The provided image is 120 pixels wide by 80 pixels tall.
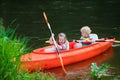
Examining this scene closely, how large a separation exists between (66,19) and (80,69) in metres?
6.46

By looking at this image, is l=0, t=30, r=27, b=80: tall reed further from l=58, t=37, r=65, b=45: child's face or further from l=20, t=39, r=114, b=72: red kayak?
l=58, t=37, r=65, b=45: child's face

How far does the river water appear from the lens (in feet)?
35.1

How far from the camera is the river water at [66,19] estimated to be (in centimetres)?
1071

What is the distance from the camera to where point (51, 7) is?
17.9 m

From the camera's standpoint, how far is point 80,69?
346 inches

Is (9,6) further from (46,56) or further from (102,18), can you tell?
(46,56)

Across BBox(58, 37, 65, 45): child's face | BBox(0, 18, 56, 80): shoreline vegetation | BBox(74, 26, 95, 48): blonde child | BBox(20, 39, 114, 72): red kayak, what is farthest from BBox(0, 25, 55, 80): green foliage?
BBox(74, 26, 95, 48): blonde child

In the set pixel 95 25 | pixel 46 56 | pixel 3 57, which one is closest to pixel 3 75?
pixel 3 57

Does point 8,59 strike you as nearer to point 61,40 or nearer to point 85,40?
point 61,40

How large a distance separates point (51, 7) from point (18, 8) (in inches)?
59.9

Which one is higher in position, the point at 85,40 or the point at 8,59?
the point at 8,59

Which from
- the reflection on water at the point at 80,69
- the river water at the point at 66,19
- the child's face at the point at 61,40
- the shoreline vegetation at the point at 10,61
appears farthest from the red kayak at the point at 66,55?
the shoreline vegetation at the point at 10,61

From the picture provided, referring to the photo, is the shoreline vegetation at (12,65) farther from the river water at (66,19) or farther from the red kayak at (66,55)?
the river water at (66,19)

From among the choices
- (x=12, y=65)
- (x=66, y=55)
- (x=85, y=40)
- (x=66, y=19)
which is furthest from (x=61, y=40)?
(x=66, y=19)
